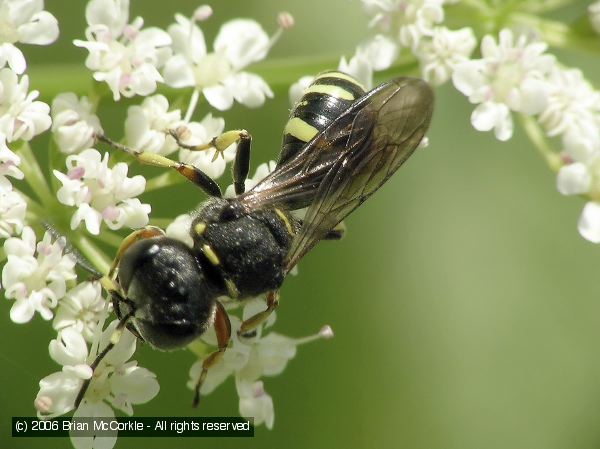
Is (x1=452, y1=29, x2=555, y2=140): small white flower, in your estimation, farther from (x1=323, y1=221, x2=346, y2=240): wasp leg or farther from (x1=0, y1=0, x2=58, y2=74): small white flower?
(x1=0, y1=0, x2=58, y2=74): small white flower

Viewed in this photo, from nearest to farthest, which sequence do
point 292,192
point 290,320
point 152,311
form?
point 152,311 < point 292,192 < point 290,320

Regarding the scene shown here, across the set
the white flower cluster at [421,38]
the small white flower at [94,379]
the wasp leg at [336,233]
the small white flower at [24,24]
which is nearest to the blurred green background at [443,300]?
the white flower cluster at [421,38]

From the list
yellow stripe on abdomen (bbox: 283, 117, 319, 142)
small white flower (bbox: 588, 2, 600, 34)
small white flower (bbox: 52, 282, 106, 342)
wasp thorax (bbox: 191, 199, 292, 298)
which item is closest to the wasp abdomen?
yellow stripe on abdomen (bbox: 283, 117, 319, 142)

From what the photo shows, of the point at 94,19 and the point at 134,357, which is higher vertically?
the point at 94,19

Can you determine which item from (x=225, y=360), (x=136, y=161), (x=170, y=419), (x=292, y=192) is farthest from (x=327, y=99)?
(x=170, y=419)

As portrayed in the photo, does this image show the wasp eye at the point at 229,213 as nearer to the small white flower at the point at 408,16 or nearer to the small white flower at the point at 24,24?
the small white flower at the point at 24,24

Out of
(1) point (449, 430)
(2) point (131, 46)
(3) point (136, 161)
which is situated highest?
(2) point (131, 46)

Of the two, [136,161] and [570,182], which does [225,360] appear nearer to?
[136,161]

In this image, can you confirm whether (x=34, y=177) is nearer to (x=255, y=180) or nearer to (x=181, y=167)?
(x=181, y=167)
